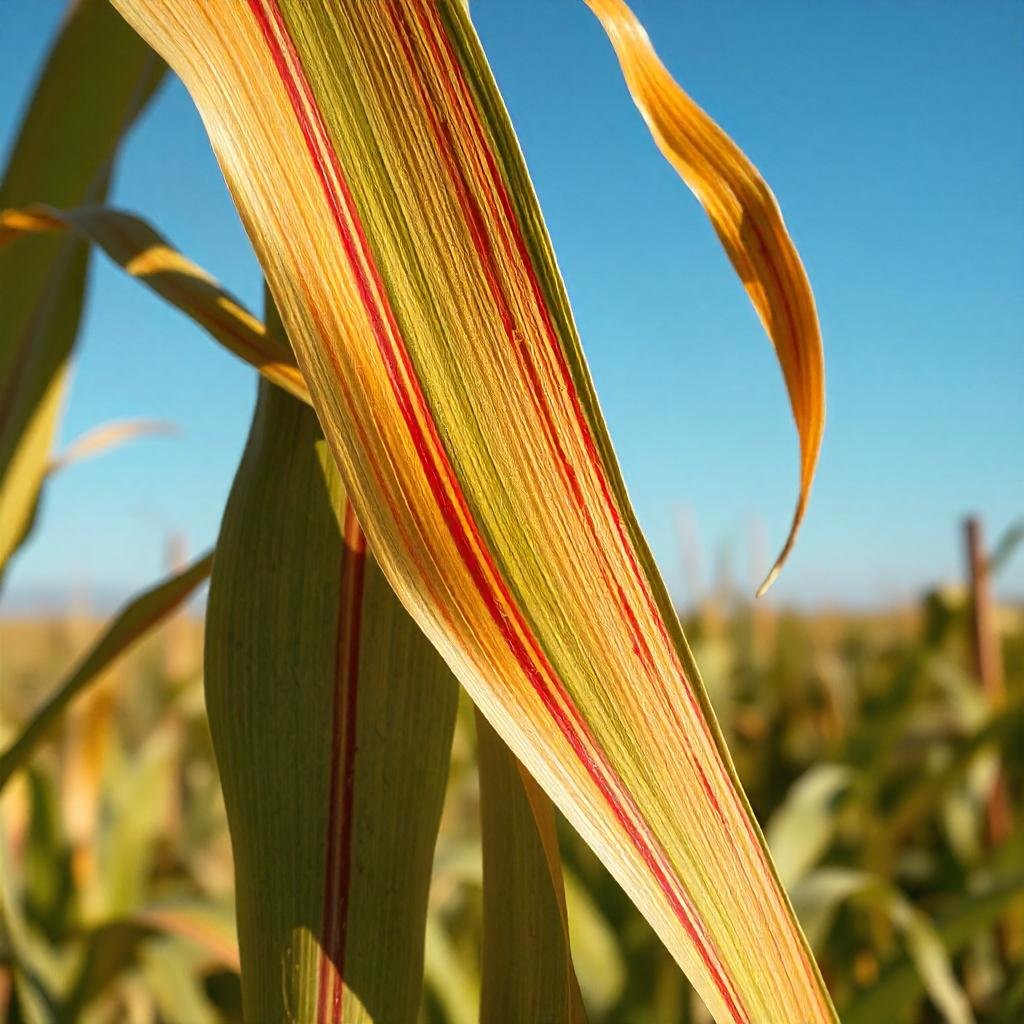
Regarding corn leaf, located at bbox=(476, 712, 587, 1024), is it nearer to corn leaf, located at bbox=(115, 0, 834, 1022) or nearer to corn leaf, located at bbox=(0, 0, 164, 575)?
corn leaf, located at bbox=(115, 0, 834, 1022)

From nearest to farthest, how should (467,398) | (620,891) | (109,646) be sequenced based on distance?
1. (467,398)
2. (109,646)
3. (620,891)

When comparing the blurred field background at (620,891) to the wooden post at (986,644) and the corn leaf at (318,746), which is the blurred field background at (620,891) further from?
the corn leaf at (318,746)

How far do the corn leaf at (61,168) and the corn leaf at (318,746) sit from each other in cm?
18

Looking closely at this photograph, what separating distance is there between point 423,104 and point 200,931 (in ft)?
1.23

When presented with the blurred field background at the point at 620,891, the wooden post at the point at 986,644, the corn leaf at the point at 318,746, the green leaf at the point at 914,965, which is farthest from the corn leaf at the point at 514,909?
the wooden post at the point at 986,644

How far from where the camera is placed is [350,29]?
0.44 ft

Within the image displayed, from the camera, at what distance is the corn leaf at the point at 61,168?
0.32m

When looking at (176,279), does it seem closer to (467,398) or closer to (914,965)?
(467,398)

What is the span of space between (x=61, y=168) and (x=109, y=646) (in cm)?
19

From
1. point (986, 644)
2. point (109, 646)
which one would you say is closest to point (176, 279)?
point (109, 646)

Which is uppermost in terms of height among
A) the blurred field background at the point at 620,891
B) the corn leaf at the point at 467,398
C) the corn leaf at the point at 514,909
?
the corn leaf at the point at 467,398

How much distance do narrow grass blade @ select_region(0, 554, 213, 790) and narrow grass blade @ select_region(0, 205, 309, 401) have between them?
71mm

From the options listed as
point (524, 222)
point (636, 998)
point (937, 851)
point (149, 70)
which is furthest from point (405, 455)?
point (937, 851)

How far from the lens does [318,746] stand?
17cm
